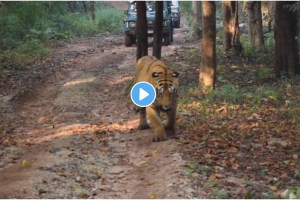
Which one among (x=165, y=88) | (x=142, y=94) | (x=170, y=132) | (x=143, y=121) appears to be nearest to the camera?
(x=165, y=88)

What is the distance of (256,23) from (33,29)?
1276 centimetres

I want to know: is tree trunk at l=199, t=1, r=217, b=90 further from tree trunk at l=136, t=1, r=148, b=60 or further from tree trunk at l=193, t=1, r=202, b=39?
tree trunk at l=193, t=1, r=202, b=39

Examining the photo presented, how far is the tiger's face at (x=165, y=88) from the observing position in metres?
9.09

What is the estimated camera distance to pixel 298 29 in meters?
15.9

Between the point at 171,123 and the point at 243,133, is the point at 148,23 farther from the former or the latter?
the point at 171,123

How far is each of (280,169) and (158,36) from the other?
8.81 metres

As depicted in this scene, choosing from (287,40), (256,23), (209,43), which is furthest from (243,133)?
(256,23)

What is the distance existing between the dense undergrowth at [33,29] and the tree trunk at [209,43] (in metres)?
8.55

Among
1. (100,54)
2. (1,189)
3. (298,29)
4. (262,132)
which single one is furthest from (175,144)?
(100,54)

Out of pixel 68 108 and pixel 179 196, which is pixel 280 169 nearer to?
pixel 179 196

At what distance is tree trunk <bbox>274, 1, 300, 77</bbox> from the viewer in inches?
599

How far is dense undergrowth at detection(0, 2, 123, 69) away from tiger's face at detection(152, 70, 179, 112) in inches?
452

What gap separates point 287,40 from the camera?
15.3 metres

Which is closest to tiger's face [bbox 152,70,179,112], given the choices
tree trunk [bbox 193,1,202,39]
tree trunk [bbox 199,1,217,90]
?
tree trunk [bbox 199,1,217,90]
